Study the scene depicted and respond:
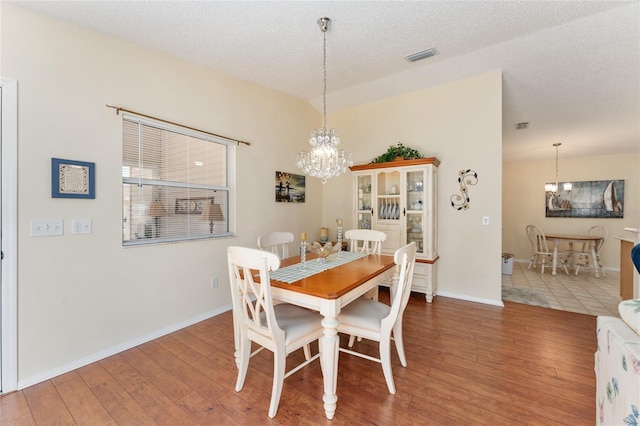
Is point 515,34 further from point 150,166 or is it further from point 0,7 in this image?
point 0,7

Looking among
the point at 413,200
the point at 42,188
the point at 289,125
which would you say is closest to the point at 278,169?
the point at 289,125

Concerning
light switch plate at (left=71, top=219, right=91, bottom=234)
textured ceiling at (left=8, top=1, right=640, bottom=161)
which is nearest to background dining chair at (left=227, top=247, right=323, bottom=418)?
light switch plate at (left=71, top=219, right=91, bottom=234)

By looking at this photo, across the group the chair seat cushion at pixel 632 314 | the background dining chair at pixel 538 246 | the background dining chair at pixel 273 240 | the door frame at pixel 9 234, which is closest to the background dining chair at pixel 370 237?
the background dining chair at pixel 273 240

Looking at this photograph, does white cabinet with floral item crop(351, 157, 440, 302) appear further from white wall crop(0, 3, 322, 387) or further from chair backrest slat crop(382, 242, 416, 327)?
white wall crop(0, 3, 322, 387)

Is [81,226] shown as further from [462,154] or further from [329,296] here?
[462,154]

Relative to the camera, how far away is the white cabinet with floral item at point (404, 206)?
11.3ft

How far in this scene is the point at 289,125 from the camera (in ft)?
13.2

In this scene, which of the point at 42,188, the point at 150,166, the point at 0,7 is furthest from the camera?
the point at 150,166

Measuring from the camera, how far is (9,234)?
183cm

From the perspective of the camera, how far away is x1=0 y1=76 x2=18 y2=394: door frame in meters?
1.81

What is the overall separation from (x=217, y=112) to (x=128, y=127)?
0.95 m

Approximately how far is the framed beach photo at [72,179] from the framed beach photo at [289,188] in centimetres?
208

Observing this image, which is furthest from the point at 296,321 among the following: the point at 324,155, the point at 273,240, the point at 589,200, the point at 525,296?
the point at 589,200

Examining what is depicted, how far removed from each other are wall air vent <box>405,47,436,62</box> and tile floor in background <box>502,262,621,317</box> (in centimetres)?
332
